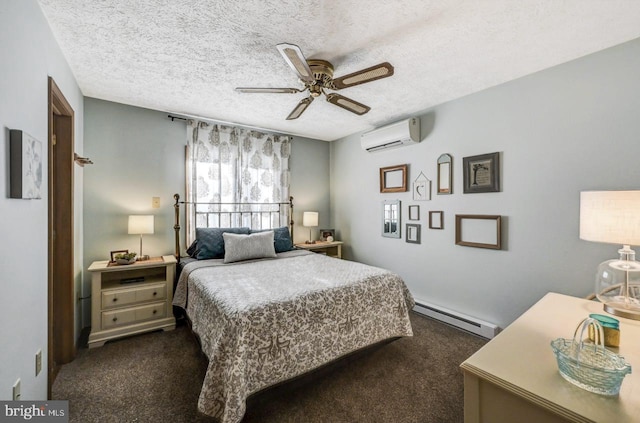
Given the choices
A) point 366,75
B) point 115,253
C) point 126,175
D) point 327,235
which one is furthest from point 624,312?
point 126,175

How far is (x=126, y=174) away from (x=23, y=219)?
6.58ft

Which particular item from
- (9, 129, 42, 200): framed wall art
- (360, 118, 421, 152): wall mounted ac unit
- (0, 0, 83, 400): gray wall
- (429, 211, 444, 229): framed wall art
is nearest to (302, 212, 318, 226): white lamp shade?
(360, 118, 421, 152): wall mounted ac unit

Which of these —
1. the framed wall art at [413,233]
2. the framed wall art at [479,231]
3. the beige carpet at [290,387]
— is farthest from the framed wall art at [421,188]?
the beige carpet at [290,387]

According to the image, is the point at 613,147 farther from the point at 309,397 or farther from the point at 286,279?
the point at 309,397

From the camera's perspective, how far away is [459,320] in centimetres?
289

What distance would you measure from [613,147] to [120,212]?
478cm

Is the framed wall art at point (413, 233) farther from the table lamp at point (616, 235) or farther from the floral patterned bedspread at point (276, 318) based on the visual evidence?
the table lamp at point (616, 235)

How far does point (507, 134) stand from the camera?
8.55 ft

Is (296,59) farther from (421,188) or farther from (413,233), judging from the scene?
(413,233)

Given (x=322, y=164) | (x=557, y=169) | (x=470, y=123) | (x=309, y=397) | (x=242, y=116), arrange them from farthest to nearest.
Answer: (x=322, y=164) → (x=242, y=116) → (x=470, y=123) → (x=557, y=169) → (x=309, y=397)

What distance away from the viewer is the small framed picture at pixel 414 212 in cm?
344

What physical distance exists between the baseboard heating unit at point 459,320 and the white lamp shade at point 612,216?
160cm

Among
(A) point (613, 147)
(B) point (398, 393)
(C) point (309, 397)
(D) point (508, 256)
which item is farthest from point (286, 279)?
(A) point (613, 147)

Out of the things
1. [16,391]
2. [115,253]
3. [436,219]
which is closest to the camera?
[16,391]
